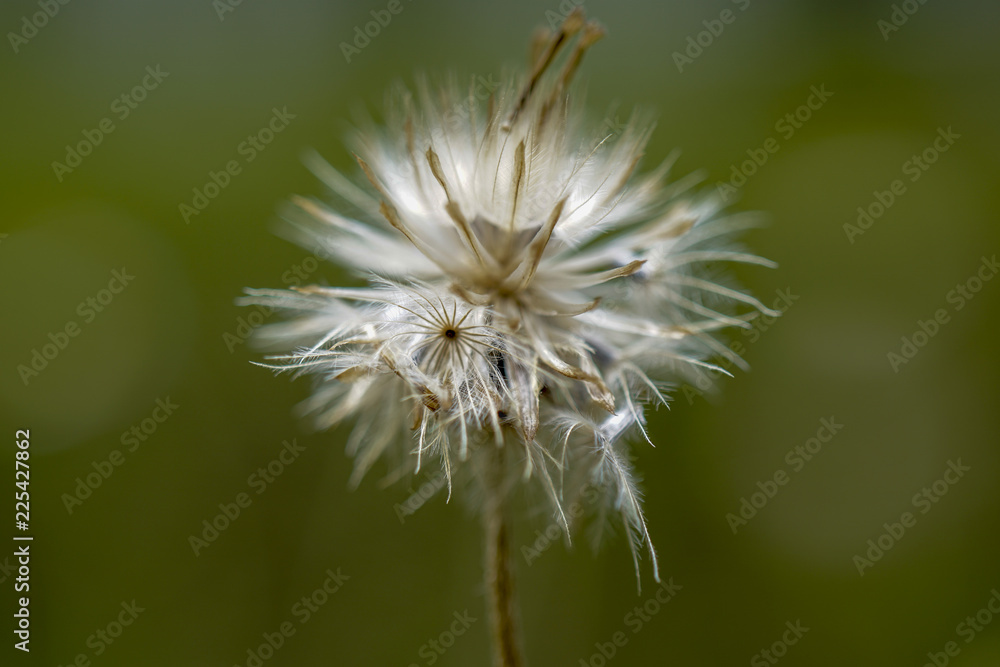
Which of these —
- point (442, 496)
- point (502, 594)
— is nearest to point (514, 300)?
point (502, 594)

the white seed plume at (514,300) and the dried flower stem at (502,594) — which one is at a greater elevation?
the white seed plume at (514,300)

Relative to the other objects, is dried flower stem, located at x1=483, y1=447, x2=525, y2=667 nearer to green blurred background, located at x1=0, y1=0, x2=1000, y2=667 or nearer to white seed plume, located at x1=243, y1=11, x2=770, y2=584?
white seed plume, located at x1=243, y1=11, x2=770, y2=584

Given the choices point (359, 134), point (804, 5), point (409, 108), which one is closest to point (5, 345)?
point (359, 134)

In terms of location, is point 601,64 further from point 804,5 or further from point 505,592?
point 505,592

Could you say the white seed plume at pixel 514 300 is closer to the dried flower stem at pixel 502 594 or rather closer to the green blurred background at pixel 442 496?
the dried flower stem at pixel 502 594

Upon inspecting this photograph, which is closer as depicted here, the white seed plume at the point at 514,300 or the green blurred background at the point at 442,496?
the white seed plume at the point at 514,300

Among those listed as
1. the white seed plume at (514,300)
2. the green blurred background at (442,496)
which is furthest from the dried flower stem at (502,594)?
the green blurred background at (442,496)

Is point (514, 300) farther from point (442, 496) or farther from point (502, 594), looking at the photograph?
point (442, 496)
